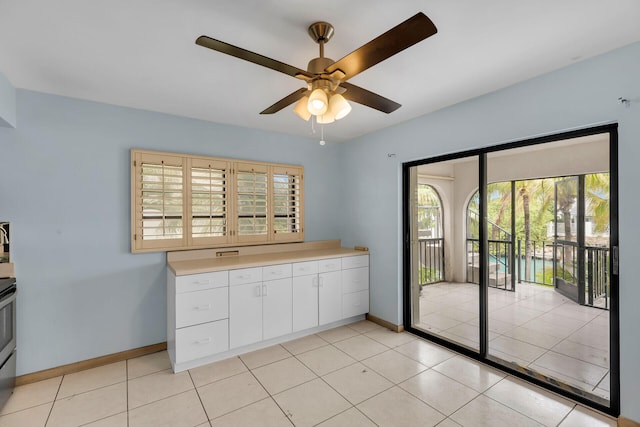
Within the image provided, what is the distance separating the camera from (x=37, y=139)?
98.8 inches

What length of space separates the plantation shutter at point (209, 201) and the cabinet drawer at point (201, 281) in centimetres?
61

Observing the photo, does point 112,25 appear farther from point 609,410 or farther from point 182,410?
Answer: point 609,410

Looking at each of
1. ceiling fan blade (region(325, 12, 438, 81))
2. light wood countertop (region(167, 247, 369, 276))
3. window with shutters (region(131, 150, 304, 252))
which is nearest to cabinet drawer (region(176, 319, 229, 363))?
light wood countertop (region(167, 247, 369, 276))

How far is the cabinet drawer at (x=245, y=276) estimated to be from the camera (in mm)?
2840

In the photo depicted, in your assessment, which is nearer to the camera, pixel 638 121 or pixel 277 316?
pixel 638 121

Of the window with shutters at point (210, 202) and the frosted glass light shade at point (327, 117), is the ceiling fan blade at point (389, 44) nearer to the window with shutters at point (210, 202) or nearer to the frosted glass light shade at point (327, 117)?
the frosted glass light shade at point (327, 117)

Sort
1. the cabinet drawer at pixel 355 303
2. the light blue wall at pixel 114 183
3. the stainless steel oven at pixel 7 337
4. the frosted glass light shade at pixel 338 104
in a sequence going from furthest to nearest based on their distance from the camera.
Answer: the cabinet drawer at pixel 355 303
the stainless steel oven at pixel 7 337
the light blue wall at pixel 114 183
the frosted glass light shade at pixel 338 104

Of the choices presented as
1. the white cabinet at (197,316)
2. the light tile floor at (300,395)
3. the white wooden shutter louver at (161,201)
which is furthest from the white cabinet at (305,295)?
the white wooden shutter louver at (161,201)


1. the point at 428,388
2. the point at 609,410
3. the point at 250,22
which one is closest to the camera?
the point at 250,22

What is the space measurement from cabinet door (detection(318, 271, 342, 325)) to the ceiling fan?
7.01 feet

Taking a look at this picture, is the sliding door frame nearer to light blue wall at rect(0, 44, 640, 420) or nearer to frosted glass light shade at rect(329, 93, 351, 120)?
light blue wall at rect(0, 44, 640, 420)

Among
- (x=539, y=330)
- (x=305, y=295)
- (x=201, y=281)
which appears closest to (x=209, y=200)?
(x=201, y=281)

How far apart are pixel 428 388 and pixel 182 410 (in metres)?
1.91

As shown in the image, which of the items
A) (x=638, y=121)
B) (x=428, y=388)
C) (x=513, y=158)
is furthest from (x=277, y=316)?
(x=638, y=121)
